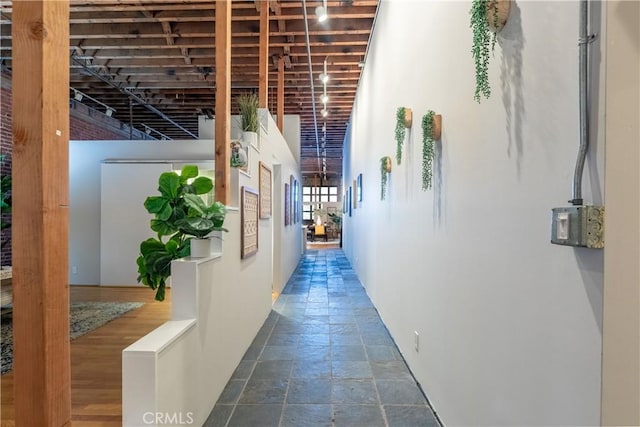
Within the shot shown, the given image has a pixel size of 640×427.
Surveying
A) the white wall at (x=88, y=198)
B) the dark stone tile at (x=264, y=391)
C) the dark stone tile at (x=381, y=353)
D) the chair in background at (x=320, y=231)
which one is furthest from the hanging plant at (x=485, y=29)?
the chair in background at (x=320, y=231)

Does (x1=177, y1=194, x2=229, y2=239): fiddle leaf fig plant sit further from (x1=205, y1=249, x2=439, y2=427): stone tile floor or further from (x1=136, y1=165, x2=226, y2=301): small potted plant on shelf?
(x1=205, y1=249, x2=439, y2=427): stone tile floor

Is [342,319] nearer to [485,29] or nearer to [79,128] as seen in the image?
[485,29]

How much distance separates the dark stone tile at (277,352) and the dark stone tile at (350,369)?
0.43 meters

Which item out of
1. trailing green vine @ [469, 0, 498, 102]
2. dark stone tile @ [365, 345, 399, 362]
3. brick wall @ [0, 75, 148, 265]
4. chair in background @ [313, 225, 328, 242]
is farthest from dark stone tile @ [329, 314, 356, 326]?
chair in background @ [313, 225, 328, 242]

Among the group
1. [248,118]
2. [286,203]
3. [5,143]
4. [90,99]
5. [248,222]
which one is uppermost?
[90,99]

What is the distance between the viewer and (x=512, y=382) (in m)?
1.27

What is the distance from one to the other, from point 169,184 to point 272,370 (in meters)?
1.68

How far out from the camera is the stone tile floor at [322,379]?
2123 mm

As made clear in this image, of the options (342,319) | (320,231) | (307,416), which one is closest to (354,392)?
(307,416)

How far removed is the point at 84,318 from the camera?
13.4 ft

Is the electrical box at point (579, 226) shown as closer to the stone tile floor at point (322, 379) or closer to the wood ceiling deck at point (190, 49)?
the stone tile floor at point (322, 379)

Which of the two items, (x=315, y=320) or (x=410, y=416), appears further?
(x=315, y=320)

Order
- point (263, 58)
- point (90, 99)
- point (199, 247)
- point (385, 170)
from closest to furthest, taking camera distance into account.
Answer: point (199, 247) → point (385, 170) → point (263, 58) → point (90, 99)

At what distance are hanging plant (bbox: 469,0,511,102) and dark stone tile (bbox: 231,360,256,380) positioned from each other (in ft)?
8.13
